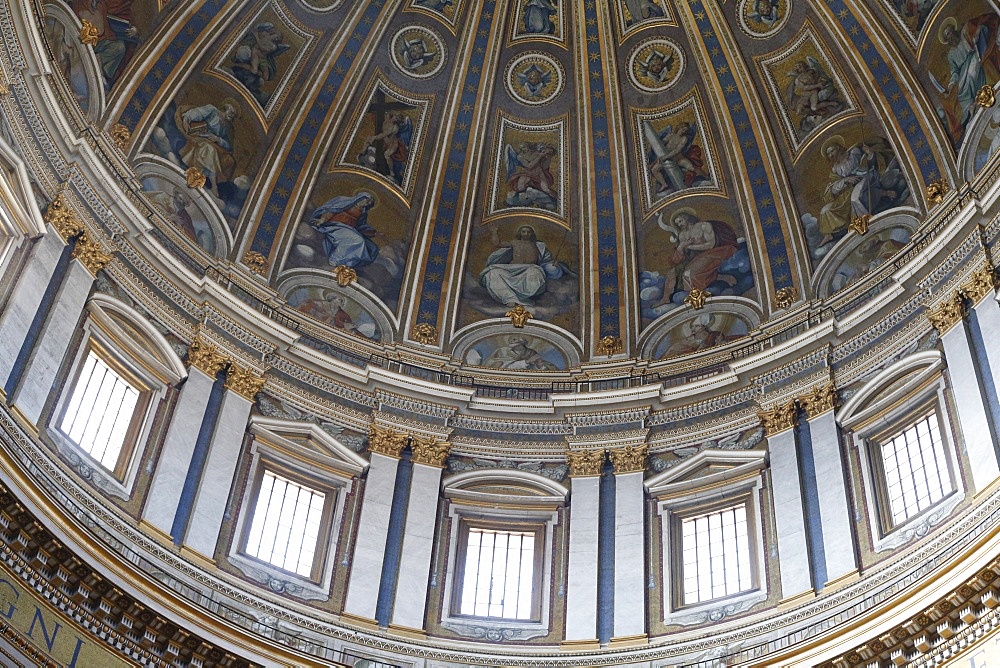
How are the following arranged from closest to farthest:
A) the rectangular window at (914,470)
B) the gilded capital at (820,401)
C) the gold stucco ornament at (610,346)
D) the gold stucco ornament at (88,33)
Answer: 1. the rectangular window at (914,470)
2. the gilded capital at (820,401)
3. the gold stucco ornament at (88,33)
4. the gold stucco ornament at (610,346)

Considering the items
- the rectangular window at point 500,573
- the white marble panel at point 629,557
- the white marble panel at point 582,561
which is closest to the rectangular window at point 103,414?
the rectangular window at point 500,573

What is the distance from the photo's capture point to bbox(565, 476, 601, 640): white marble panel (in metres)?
25.5

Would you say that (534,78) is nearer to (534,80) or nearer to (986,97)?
(534,80)

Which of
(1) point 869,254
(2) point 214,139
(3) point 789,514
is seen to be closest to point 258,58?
(2) point 214,139

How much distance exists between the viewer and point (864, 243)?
1179 inches

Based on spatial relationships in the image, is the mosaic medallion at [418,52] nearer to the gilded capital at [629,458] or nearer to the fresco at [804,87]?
the fresco at [804,87]

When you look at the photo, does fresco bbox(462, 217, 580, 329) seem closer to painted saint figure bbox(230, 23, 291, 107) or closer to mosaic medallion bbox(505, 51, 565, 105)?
mosaic medallion bbox(505, 51, 565, 105)

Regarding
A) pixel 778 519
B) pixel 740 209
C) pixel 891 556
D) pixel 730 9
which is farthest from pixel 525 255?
pixel 891 556

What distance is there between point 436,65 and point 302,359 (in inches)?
344

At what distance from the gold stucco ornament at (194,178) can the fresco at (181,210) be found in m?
0.16

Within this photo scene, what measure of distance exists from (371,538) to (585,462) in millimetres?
4327

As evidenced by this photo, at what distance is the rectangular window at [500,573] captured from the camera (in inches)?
1041

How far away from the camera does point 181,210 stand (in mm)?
29750

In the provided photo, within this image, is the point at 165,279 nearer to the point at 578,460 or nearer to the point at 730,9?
the point at 578,460
